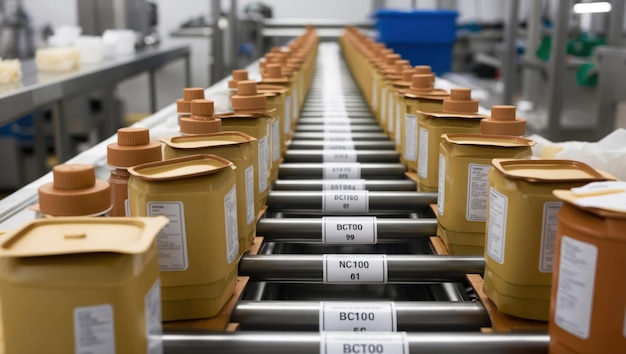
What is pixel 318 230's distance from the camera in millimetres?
986

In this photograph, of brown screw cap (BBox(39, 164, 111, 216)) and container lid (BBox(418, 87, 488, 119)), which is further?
container lid (BBox(418, 87, 488, 119))

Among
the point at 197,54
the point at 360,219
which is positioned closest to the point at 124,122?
the point at 197,54

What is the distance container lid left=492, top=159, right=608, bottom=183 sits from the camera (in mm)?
637

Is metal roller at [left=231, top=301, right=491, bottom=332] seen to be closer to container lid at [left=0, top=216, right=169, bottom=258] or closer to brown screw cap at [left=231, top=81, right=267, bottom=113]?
container lid at [left=0, top=216, right=169, bottom=258]

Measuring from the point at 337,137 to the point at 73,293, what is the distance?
1.27m

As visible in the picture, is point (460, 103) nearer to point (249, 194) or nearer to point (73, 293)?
point (249, 194)

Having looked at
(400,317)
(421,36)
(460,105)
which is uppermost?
(421,36)

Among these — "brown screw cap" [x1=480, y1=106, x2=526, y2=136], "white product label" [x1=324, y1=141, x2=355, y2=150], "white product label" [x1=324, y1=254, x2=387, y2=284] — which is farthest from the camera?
"white product label" [x1=324, y1=141, x2=355, y2=150]

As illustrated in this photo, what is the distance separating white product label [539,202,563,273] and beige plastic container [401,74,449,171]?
0.56m

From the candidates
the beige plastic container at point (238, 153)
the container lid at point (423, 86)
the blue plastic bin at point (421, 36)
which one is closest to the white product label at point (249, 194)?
the beige plastic container at point (238, 153)

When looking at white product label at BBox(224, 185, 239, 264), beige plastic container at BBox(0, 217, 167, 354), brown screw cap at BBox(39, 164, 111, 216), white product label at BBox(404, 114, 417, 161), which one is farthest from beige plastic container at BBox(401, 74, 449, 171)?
beige plastic container at BBox(0, 217, 167, 354)


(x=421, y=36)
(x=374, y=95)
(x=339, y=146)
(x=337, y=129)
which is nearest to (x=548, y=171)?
(x=339, y=146)

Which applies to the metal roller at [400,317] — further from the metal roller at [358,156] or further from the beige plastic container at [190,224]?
the metal roller at [358,156]

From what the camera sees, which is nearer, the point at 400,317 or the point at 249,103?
the point at 400,317
